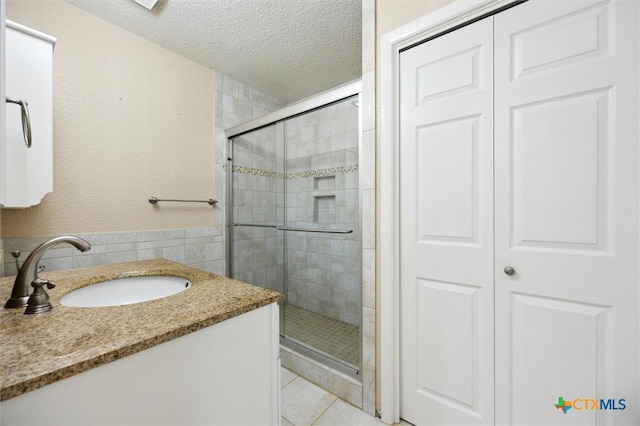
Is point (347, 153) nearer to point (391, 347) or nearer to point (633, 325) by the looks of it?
point (391, 347)

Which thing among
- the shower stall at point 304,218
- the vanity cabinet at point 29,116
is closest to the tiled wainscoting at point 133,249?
the shower stall at point 304,218

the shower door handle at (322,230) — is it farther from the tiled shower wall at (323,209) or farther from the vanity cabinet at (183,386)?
the vanity cabinet at (183,386)

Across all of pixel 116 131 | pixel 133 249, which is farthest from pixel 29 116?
pixel 133 249

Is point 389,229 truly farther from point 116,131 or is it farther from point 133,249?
point 116,131

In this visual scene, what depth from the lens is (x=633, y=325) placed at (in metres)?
0.85

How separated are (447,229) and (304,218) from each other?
3.69 feet

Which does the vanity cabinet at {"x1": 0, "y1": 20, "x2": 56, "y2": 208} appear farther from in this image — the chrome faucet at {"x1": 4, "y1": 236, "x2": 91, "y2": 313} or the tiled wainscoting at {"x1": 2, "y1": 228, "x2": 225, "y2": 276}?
the chrome faucet at {"x1": 4, "y1": 236, "x2": 91, "y2": 313}

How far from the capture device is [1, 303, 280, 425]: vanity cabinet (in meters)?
0.48

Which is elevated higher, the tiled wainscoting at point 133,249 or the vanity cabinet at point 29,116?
the vanity cabinet at point 29,116

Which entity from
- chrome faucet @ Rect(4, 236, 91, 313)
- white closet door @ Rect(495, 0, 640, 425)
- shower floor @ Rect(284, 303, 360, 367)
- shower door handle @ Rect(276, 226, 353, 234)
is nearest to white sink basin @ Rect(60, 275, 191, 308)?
chrome faucet @ Rect(4, 236, 91, 313)

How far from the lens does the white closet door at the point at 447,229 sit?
3.65ft

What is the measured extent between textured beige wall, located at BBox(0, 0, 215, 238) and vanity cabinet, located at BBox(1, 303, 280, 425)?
59.0 inches

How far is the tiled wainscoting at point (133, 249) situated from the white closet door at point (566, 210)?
2032mm

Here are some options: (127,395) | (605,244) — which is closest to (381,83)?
(605,244)
